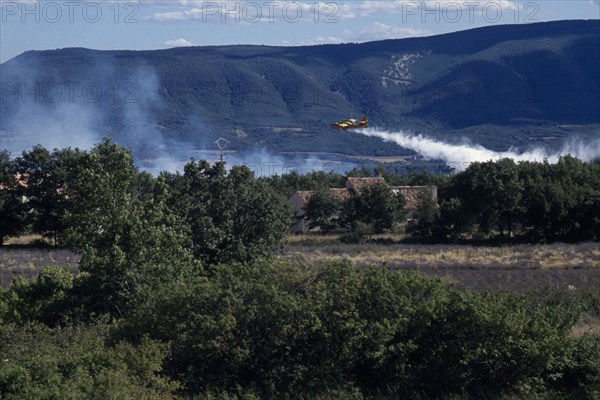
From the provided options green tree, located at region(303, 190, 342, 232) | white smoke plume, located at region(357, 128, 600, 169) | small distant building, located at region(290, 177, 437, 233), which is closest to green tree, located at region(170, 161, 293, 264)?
green tree, located at region(303, 190, 342, 232)

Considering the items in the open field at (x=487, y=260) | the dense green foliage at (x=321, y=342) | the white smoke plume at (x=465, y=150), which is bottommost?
the white smoke plume at (x=465, y=150)

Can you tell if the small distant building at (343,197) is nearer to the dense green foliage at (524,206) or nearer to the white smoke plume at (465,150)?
the dense green foliage at (524,206)

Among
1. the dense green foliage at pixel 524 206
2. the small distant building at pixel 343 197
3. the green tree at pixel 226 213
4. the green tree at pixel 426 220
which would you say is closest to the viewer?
the green tree at pixel 226 213

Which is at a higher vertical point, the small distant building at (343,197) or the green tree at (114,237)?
the green tree at (114,237)

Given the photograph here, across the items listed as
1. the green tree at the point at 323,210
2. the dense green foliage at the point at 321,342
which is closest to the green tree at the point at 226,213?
the dense green foliage at the point at 321,342

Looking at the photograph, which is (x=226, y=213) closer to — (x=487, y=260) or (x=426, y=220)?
(x=487, y=260)

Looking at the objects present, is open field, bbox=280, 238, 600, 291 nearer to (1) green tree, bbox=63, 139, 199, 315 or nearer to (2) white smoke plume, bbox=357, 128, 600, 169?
(1) green tree, bbox=63, 139, 199, 315

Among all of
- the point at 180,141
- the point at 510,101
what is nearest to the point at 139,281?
the point at 180,141

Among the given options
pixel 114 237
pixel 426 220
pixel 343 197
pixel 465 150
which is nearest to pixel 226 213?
pixel 114 237

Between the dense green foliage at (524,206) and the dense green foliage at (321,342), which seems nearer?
the dense green foliage at (321,342)
